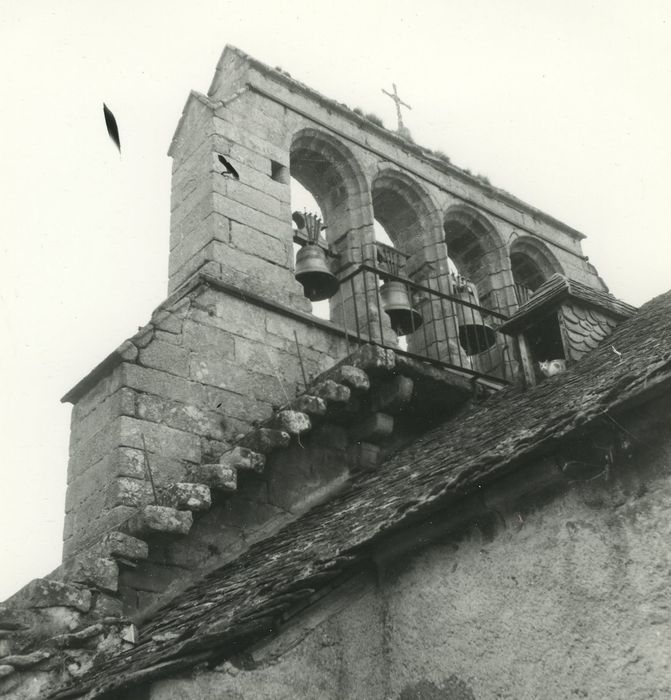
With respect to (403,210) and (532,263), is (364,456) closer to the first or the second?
(403,210)

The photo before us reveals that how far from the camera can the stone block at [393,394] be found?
6.97m

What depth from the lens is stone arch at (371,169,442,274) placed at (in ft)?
31.9

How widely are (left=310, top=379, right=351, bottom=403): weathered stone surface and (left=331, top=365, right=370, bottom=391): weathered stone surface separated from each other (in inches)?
Answer: 2.4

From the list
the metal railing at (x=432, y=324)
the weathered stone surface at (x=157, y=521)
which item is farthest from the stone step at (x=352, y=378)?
the weathered stone surface at (x=157, y=521)

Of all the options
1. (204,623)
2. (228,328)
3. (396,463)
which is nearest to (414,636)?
(204,623)

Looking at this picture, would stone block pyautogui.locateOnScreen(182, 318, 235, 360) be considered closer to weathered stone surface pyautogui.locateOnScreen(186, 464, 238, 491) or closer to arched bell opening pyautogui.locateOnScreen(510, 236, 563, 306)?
weathered stone surface pyautogui.locateOnScreen(186, 464, 238, 491)

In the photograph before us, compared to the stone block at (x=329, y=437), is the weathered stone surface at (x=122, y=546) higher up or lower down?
lower down

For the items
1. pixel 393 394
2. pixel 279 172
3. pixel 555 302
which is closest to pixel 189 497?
pixel 393 394

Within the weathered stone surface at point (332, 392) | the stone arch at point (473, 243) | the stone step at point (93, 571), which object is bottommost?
the stone step at point (93, 571)

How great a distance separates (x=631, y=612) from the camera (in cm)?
418

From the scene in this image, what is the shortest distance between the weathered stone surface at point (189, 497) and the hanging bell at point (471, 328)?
3.40 m

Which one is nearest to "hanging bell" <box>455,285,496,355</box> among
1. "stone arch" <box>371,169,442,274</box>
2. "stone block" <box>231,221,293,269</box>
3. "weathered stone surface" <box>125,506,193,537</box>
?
"stone arch" <box>371,169,442,274</box>

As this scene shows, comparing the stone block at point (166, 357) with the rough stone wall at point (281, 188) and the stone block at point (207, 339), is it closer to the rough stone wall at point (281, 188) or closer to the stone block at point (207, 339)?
the stone block at point (207, 339)

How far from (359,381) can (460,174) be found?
4518 mm
